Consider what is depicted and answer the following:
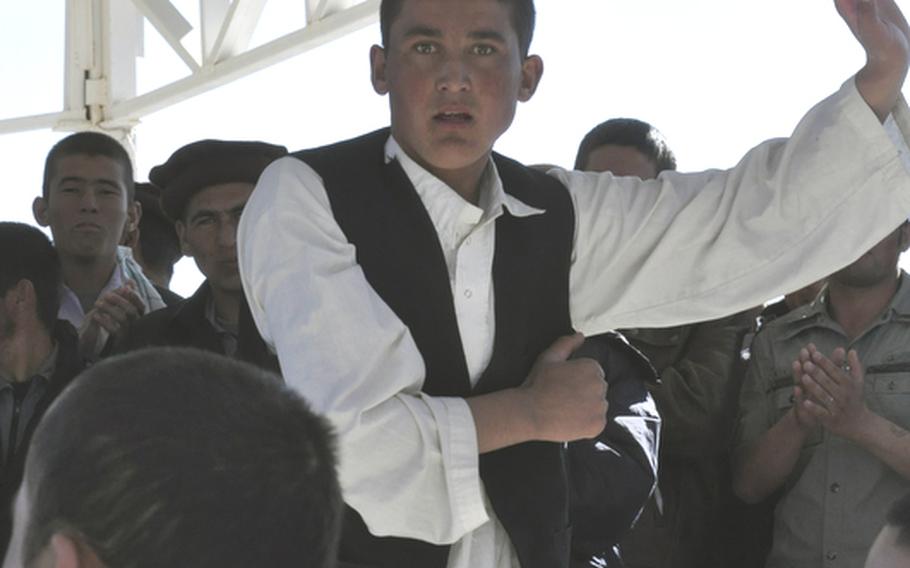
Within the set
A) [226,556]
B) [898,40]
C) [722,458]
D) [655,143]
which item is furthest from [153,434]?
[655,143]

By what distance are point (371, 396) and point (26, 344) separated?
1.86 m

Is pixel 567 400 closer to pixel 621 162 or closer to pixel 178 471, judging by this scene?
pixel 178 471

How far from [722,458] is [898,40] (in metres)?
1.84

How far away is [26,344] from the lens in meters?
3.91

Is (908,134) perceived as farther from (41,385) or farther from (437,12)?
(41,385)

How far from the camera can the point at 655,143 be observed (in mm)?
4418

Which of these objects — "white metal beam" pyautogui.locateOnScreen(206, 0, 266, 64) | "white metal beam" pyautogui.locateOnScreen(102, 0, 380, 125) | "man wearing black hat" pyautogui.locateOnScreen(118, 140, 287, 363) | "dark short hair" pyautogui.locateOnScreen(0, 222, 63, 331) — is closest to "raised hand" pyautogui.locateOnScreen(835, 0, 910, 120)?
"man wearing black hat" pyautogui.locateOnScreen(118, 140, 287, 363)

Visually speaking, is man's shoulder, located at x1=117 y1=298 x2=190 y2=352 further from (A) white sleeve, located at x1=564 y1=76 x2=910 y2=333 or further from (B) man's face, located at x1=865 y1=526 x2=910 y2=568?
(B) man's face, located at x1=865 y1=526 x2=910 y2=568

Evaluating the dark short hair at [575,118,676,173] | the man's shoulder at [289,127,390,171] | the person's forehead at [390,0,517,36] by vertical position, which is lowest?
the man's shoulder at [289,127,390,171]

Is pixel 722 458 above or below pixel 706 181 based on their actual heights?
below

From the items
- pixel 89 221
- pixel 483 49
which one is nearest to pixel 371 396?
pixel 483 49

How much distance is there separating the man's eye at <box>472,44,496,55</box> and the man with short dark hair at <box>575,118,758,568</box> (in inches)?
54.0

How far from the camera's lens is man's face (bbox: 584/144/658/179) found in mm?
4285

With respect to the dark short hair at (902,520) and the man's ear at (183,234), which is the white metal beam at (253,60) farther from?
the dark short hair at (902,520)
